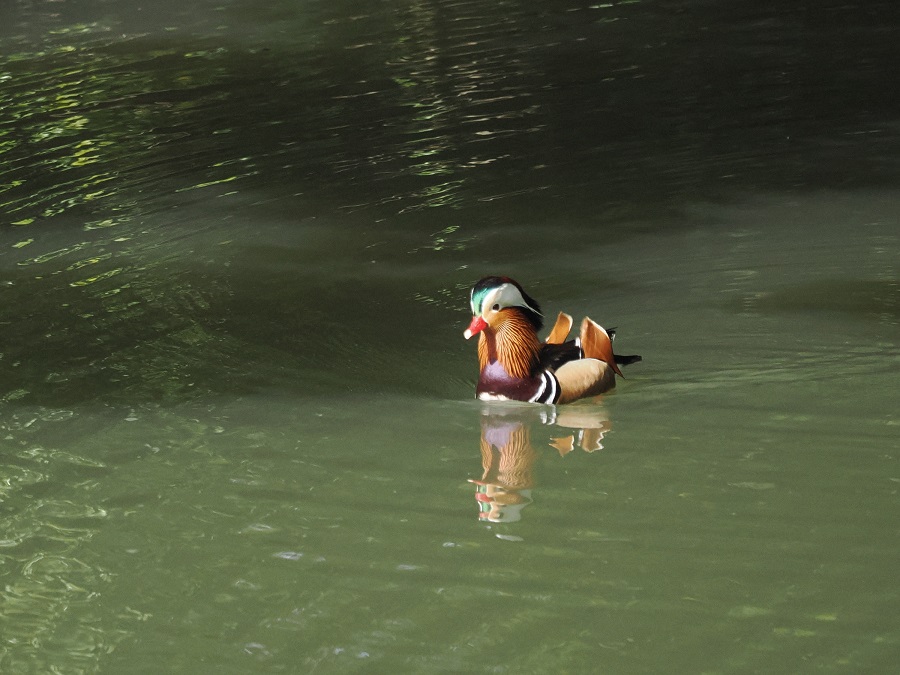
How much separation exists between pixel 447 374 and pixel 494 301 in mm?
939

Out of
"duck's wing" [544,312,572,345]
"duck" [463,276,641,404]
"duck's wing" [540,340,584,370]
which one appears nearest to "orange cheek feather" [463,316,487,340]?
"duck" [463,276,641,404]

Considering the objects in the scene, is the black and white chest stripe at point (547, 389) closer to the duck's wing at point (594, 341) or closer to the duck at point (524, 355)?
the duck at point (524, 355)

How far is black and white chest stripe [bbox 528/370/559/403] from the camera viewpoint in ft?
21.1

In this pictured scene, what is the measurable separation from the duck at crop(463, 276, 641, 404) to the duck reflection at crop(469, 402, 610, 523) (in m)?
0.08

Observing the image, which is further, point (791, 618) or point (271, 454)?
point (271, 454)

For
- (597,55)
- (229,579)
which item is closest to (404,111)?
(597,55)

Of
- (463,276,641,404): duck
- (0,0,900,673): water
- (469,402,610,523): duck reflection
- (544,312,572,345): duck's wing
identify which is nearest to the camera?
(0,0,900,673): water

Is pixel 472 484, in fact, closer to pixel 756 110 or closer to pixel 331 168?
pixel 331 168

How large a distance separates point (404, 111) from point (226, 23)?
26.1 ft

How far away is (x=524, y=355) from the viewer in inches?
252

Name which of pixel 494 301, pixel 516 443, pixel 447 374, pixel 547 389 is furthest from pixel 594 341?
pixel 447 374

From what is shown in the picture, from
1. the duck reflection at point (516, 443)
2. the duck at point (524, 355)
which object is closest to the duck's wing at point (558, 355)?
the duck at point (524, 355)

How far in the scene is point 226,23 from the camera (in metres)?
20.8

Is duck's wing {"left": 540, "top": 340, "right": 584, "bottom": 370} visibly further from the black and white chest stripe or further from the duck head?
the duck head
